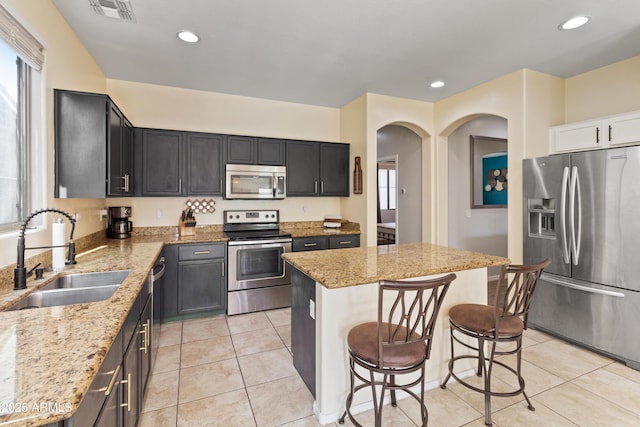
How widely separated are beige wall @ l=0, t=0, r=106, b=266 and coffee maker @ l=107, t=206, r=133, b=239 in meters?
0.52

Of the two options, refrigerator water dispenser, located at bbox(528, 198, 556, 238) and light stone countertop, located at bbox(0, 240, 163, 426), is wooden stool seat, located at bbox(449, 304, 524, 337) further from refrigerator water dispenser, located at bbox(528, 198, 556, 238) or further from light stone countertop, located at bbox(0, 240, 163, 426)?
light stone countertop, located at bbox(0, 240, 163, 426)

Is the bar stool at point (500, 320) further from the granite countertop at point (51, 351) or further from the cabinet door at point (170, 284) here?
the cabinet door at point (170, 284)

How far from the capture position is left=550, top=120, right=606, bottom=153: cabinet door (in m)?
2.98

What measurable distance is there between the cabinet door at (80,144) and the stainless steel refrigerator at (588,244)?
3945mm

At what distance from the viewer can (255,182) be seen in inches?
162

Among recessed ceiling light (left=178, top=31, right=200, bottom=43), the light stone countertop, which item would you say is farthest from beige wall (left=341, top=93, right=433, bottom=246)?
the light stone countertop

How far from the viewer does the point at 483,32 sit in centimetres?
260

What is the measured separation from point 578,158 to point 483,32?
1446mm

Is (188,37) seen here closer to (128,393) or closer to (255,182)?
(255,182)

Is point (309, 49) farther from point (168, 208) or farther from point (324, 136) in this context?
point (168, 208)

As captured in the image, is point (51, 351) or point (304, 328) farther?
point (304, 328)

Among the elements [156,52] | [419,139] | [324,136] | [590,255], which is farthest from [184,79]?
[590,255]

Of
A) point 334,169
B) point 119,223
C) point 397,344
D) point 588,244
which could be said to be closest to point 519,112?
point 588,244

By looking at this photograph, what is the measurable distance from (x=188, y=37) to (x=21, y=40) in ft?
3.83
